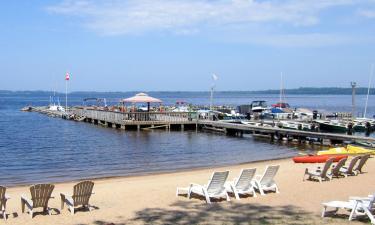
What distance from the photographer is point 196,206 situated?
12211mm

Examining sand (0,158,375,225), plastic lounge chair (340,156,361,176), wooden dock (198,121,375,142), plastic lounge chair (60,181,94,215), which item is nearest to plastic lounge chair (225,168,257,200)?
sand (0,158,375,225)

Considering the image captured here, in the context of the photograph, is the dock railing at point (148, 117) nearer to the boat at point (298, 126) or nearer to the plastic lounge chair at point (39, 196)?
the boat at point (298, 126)

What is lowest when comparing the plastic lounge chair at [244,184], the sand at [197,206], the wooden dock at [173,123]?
the wooden dock at [173,123]

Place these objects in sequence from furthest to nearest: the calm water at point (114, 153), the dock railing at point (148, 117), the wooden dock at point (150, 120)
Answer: the dock railing at point (148, 117), the wooden dock at point (150, 120), the calm water at point (114, 153)

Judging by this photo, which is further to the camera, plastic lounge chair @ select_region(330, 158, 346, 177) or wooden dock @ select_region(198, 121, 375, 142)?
wooden dock @ select_region(198, 121, 375, 142)

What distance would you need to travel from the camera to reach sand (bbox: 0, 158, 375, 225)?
1056 centimetres

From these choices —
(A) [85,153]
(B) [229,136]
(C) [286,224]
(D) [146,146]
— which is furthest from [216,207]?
(B) [229,136]

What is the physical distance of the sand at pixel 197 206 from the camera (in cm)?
1056

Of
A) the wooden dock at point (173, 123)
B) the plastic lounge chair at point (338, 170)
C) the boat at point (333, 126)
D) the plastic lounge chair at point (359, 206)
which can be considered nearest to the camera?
the plastic lounge chair at point (359, 206)

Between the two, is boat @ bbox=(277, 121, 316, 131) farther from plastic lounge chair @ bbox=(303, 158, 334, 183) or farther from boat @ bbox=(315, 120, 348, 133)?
plastic lounge chair @ bbox=(303, 158, 334, 183)

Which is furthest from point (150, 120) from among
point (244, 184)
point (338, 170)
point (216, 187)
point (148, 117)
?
point (216, 187)

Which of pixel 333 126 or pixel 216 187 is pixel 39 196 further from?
pixel 333 126

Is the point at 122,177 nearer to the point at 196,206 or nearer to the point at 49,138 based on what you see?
the point at 196,206

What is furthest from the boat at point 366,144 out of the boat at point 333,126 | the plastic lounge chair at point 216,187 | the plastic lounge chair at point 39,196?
the plastic lounge chair at point 39,196
